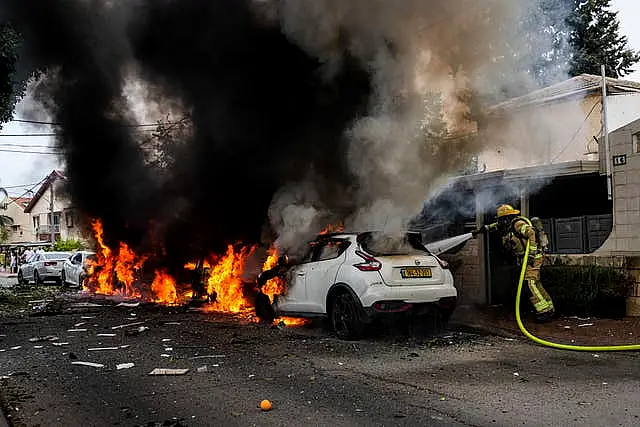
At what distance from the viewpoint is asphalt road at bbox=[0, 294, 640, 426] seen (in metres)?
5.14

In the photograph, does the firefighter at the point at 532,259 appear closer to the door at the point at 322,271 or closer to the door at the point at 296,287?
the door at the point at 322,271

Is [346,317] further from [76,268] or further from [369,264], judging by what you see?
[76,268]

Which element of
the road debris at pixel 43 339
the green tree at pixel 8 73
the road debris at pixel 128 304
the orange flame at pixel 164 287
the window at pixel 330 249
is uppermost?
the green tree at pixel 8 73

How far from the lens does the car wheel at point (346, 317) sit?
845 centimetres

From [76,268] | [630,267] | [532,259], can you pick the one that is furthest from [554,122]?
→ [76,268]

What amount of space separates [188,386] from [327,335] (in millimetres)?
3285

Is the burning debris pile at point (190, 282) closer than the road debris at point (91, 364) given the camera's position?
No

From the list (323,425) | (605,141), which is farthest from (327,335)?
(605,141)

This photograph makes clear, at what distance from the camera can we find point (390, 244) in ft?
29.6

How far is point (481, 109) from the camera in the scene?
10.6m

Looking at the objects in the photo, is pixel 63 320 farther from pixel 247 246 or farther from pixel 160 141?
pixel 160 141

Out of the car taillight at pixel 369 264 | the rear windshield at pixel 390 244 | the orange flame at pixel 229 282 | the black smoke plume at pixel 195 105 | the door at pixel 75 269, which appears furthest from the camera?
the door at pixel 75 269

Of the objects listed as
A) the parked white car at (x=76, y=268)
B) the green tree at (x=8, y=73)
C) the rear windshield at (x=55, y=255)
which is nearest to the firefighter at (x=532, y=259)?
the green tree at (x=8, y=73)

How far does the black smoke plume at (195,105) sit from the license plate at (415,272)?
2.71 meters
